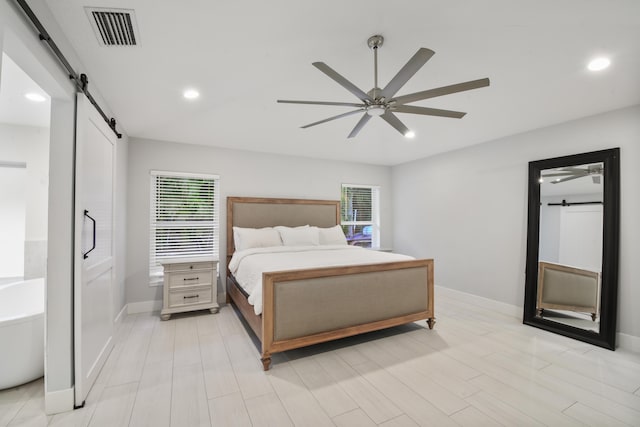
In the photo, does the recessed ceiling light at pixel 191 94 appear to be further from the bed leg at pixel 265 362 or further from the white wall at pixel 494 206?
the white wall at pixel 494 206

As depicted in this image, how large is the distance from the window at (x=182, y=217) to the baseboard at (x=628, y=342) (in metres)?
4.77

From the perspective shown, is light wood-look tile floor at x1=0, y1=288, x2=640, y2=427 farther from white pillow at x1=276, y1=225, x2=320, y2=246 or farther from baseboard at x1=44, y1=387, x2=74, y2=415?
white pillow at x1=276, y1=225, x2=320, y2=246

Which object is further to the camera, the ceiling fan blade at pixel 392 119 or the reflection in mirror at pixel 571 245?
the reflection in mirror at pixel 571 245

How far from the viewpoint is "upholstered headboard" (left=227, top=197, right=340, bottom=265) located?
4.36 m

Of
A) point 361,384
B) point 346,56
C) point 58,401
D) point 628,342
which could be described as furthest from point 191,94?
point 628,342

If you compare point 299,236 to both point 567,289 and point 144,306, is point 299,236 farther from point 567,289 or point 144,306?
point 567,289

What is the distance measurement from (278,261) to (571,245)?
10.8 ft

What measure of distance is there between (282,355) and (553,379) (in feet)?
7.26

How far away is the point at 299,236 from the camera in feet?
14.4

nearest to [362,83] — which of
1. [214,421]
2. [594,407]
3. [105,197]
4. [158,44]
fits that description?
[158,44]

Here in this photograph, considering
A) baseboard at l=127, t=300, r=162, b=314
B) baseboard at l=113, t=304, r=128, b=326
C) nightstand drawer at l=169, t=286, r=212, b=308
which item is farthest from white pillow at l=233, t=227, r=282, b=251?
baseboard at l=113, t=304, r=128, b=326

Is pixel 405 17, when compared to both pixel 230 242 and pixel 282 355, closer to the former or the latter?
pixel 282 355

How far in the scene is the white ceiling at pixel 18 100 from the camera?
6.81 feet

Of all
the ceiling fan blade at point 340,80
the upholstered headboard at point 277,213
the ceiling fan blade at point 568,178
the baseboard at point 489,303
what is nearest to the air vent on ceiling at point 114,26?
the ceiling fan blade at point 340,80
